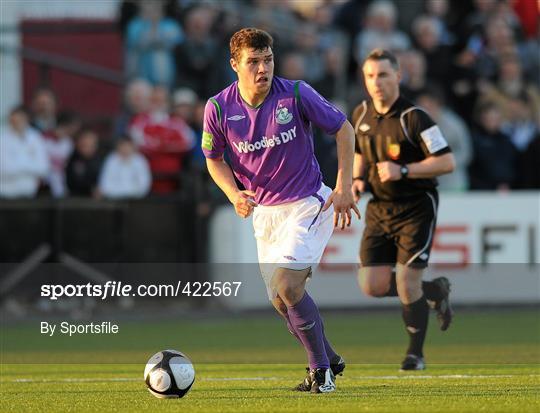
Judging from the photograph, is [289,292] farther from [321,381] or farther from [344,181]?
[344,181]

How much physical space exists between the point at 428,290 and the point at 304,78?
8567mm

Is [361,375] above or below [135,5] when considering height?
below

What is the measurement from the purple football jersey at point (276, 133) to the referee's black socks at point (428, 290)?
7.60 feet

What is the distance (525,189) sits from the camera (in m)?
19.4

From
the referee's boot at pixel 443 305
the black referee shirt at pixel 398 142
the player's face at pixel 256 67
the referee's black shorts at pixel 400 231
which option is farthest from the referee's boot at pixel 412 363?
the player's face at pixel 256 67

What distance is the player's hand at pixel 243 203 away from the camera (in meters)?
8.85

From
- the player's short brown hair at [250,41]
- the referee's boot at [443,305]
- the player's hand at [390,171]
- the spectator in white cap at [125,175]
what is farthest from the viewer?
the spectator in white cap at [125,175]

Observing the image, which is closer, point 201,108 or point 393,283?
point 393,283

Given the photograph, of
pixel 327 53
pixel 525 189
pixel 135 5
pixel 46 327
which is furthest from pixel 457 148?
pixel 46 327

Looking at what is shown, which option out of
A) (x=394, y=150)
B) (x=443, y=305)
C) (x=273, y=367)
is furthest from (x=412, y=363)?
(x=394, y=150)

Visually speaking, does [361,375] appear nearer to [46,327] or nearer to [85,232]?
[46,327]

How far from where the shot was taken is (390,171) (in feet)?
35.7

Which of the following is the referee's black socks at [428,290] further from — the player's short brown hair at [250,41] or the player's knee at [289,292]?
the player's short brown hair at [250,41]

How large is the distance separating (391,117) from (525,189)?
864cm
